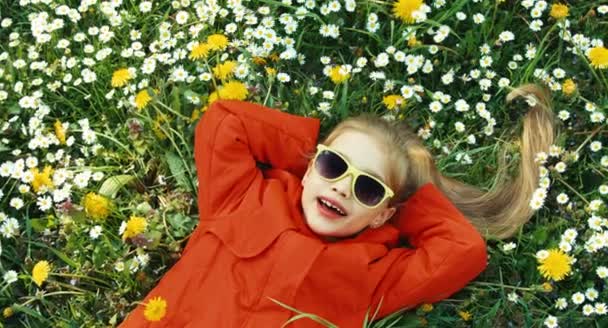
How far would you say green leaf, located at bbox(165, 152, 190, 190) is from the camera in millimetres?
3348

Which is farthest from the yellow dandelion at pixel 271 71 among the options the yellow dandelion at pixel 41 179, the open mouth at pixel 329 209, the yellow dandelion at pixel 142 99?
the yellow dandelion at pixel 41 179

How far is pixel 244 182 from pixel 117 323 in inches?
26.4

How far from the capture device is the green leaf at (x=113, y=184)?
331 cm

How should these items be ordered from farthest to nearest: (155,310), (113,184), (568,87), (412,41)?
1. (412,41)
2. (568,87)
3. (113,184)
4. (155,310)

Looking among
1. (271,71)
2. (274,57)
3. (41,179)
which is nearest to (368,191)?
(271,71)

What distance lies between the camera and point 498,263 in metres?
3.16

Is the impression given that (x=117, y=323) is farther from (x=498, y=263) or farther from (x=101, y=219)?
(x=498, y=263)

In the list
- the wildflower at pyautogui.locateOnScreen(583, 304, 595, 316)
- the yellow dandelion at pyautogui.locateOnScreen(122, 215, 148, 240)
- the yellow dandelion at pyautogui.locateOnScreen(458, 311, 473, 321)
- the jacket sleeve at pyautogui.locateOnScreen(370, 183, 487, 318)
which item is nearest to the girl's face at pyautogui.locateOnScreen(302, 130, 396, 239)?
the jacket sleeve at pyautogui.locateOnScreen(370, 183, 487, 318)

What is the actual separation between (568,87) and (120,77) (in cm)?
178

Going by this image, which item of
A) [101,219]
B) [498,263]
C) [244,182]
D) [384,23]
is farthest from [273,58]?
[498,263]

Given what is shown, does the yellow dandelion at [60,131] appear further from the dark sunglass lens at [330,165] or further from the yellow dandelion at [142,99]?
the dark sunglass lens at [330,165]

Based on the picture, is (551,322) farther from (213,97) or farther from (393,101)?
(213,97)

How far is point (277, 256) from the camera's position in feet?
9.55

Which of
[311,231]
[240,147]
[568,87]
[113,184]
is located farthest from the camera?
[568,87]
